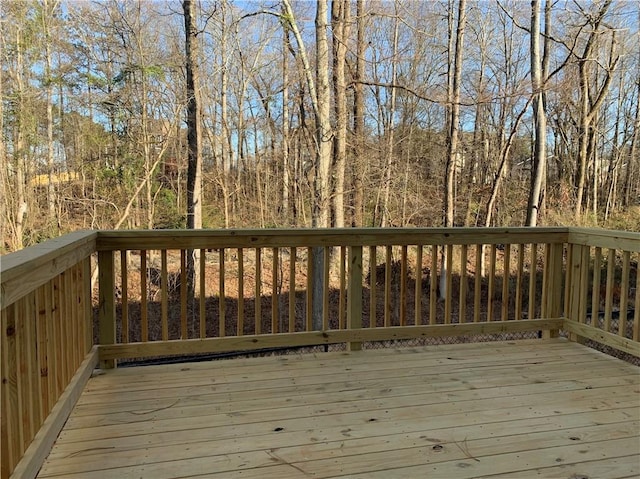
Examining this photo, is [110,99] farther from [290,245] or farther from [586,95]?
[586,95]

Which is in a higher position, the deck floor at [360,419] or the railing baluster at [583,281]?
the railing baluster at [583,281]

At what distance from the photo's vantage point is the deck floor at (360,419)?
181cm

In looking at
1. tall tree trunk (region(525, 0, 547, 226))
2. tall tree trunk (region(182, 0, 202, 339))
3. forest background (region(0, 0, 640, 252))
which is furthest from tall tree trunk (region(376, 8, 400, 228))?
tall tree trunk (region(182, 0, 202, 339))

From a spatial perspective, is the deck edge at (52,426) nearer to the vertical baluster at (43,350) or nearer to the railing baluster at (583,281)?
the vertical baluster at (43,350)

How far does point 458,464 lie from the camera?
5.97 feet

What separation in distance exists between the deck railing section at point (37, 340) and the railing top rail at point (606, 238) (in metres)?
3.26

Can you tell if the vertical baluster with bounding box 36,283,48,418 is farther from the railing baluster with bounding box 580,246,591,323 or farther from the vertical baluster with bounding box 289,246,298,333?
the railing baluster with bounding box 580,246,591,323

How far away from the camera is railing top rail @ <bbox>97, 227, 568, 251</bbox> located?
2.87 m

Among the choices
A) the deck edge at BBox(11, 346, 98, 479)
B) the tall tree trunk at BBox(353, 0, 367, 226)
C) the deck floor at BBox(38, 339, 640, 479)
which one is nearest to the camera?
the deck edge at BBox(11, 346, 98, 479)

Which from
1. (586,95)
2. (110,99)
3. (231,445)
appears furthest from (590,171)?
(231,445)

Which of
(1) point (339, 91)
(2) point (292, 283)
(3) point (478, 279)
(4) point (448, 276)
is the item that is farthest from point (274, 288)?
(1) point (339, 91)

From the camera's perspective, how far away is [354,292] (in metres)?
3.29

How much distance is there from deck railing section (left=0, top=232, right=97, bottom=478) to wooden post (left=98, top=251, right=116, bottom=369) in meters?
0.23

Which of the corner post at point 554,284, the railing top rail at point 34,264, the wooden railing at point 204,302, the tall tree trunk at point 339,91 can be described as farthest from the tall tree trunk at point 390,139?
the railing top rail at point 34,264
